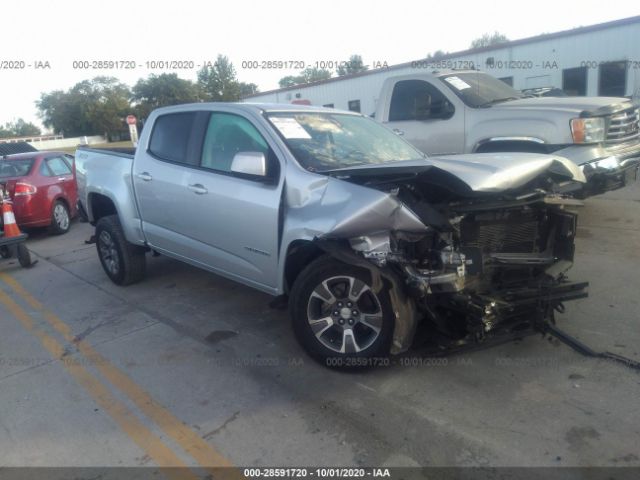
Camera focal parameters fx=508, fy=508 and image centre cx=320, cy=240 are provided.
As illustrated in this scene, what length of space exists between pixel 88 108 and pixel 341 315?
75007 millimetres

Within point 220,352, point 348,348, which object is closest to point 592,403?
point 348,348

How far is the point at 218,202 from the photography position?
13.8ft

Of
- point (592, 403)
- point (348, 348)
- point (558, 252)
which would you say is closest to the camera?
point (592, 403)

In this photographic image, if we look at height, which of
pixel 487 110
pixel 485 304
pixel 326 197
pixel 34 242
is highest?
pixel 487 110

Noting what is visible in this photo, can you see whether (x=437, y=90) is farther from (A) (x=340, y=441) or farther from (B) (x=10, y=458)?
(B) (x=10, y=458)

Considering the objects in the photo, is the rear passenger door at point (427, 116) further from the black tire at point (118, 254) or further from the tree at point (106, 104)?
the tree at point (106, 104)

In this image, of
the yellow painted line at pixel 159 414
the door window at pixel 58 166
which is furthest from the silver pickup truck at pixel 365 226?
the door window at pixel 58 166

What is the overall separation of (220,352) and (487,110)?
472cm

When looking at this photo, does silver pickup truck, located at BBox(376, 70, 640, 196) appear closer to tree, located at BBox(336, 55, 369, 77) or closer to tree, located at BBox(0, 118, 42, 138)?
tree, located at BBox(336, 55, 369, 77)

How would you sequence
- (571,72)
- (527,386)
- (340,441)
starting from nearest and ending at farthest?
1. (340,441)
2. (527,386)
3. (571,72)

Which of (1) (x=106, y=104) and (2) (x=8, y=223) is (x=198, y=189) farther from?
(1) (x=106, y=104)

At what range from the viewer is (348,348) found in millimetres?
3496

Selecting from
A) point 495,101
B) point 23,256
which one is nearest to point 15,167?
point 23,256

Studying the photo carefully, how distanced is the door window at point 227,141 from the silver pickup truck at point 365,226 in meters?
0.01
